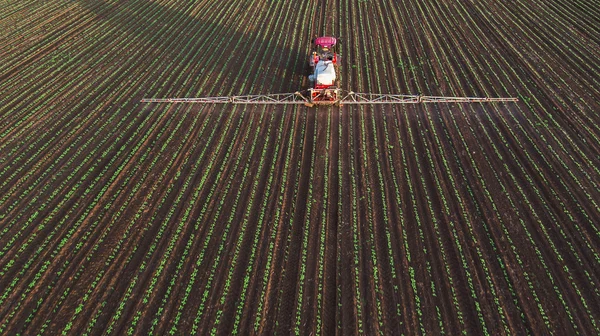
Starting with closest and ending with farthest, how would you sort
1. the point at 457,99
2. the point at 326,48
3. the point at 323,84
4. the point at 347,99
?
the point at 323,84, the point at 457,99, the point at 347,99, the point at 326,48

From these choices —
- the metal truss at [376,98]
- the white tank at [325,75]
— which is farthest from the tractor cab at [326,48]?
the metal truss at [376,98]

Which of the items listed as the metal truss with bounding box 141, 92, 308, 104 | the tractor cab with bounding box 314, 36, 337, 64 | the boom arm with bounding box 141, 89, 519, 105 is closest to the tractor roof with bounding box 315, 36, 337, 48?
the tractor cab with bounding box 314, 36, 337, 64

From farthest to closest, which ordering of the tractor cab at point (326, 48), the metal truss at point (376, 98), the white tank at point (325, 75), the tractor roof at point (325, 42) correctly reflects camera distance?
the tractor roof at point (325, 42), the tractor cab at point (326, 48), the metal truss at point (376, 98), the white tank at point (325, 75)

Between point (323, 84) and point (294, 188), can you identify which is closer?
point (294, 188)

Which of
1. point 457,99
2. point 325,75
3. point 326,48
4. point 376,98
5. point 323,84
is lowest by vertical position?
point 457,99

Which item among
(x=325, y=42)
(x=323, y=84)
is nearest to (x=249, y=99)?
(x=323, y=84)

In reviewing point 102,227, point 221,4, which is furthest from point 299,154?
point 221,4

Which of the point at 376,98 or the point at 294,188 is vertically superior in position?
the point at 376,98

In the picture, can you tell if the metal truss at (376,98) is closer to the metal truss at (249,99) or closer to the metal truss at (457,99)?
the metal truss at (457,99)

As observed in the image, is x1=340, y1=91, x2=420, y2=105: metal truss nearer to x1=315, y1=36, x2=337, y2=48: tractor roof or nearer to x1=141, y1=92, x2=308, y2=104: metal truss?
x1=141, y1=92, x2=308, y2=104: metal truss

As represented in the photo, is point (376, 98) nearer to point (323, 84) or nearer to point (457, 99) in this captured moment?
point (323, 84)
